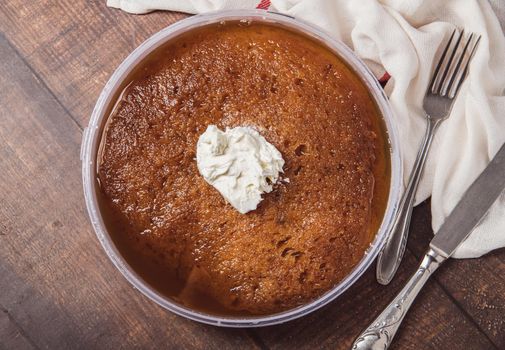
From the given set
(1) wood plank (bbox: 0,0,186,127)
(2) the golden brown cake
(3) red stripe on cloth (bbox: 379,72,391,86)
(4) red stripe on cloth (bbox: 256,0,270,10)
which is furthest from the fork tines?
(1) wood plank (bbox: 0,0,186,127)

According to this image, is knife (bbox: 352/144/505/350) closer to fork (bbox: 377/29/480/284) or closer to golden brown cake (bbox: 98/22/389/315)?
fork (bbox: 377/29/480/284)

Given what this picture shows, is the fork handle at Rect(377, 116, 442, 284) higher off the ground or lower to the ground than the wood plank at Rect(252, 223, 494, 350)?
higher

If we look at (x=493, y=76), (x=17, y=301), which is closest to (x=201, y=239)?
(x=17, y=301)

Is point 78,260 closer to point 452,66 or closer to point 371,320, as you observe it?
point 371,320

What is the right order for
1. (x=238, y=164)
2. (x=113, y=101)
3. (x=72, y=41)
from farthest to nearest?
(x=72, y=41), (x=113, y=101), (x=238, y=164)

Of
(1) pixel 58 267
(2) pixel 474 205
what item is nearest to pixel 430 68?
(2) pixel 474 205

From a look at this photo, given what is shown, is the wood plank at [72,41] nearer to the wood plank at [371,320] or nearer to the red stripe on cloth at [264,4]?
the red stripe on cloth at [264,4]

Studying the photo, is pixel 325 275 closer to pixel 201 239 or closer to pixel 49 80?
pixel 201 239
